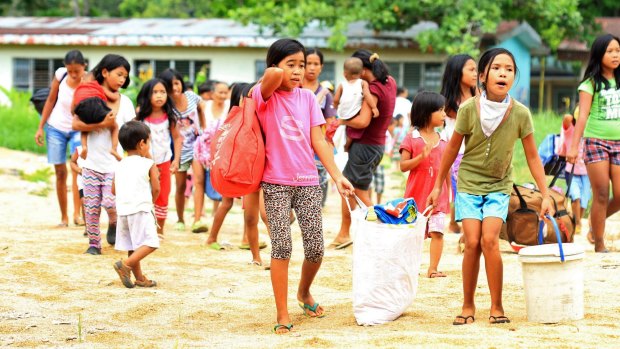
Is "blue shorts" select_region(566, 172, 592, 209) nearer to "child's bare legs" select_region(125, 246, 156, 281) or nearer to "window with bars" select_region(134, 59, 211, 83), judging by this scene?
"child's bare legs" select_region(125, 246, 156, 281)

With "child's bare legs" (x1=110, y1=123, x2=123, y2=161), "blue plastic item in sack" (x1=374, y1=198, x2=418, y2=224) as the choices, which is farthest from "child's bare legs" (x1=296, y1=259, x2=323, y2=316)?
"child's bare legs" (x1=110, y1=123, x2=123, y2=161)

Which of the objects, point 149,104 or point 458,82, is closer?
point 458,82

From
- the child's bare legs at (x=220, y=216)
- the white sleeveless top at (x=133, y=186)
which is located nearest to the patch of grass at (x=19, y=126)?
the child's bare legs at (x=220, y=216)

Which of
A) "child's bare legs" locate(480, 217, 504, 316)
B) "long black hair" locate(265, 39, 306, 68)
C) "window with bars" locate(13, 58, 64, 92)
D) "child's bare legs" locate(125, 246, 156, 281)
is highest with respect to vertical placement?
"window with bars" locate(13, 58, 64, 92)

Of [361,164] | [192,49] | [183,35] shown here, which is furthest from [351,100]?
[192,49]

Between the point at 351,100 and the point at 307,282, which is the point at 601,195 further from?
the point at 307,282

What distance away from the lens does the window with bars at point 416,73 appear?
27.5m

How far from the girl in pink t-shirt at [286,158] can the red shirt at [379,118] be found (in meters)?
3.26

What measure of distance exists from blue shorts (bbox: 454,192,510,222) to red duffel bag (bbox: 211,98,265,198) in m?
1.16

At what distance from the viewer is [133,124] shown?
308 inches

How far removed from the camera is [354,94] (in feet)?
29.8

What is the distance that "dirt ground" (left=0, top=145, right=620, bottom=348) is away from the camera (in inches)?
214

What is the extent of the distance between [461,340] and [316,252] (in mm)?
1127

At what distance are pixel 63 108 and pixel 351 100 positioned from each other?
3107 millimetres
